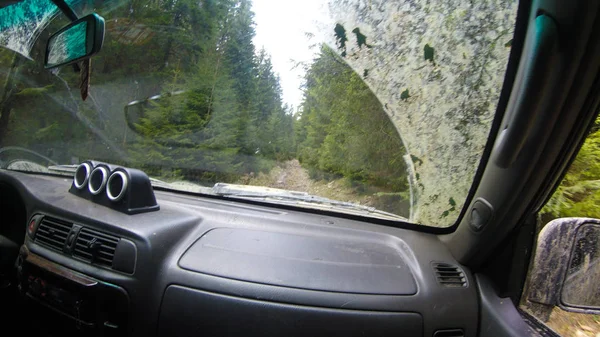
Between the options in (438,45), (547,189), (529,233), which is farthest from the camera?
(438,45)

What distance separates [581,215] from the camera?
Result: 1.71 m

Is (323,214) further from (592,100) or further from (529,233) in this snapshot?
(592,100)

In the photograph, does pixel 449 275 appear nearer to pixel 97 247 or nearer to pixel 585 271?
pixel 585 271

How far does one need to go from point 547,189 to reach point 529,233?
32 centimetres

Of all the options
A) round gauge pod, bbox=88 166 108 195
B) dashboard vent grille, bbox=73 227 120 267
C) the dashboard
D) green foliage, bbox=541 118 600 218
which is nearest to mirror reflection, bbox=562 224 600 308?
green foliage, bbox=541 118 600 218

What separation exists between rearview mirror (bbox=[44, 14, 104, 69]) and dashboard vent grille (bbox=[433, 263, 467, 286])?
9.35ft

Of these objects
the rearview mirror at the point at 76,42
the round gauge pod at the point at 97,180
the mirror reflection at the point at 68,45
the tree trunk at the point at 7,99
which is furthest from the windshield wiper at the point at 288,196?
the tree trunk at the point at 7,99

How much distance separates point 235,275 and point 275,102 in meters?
1.71

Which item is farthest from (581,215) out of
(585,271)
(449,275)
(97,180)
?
(97,180)

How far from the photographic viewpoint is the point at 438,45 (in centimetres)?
204

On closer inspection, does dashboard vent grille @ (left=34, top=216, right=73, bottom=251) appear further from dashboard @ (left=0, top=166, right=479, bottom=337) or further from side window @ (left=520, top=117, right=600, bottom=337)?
side window @ (left=520, top=117, right=600, bottom=337)

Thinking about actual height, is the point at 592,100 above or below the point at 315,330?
above

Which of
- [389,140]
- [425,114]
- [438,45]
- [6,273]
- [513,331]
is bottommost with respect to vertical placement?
[6,273]

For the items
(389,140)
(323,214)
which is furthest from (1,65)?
(389,140)
